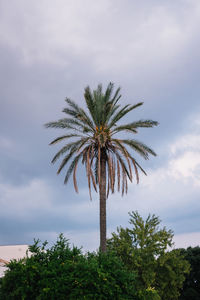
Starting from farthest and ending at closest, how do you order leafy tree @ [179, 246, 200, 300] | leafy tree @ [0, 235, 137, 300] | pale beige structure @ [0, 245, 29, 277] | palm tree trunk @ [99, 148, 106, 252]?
leafy tree @ [179, 246, 200, 300] → pale beige structure @ [0, 245, 29, 277] → palm tree trunk @ [99, 148, 106, 252] → leafy tree @ [0, 235, 137, 300]

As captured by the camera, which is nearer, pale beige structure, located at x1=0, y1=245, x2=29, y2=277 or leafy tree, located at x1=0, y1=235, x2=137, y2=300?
leafy tree, located at x1=0, y1=235, x2=137, y2=300

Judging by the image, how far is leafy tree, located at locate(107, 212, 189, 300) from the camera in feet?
89.5

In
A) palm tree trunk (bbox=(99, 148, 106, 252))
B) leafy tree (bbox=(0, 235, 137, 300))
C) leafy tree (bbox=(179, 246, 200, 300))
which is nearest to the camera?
leafy tree (bbox=(0, 235, 137, 300))

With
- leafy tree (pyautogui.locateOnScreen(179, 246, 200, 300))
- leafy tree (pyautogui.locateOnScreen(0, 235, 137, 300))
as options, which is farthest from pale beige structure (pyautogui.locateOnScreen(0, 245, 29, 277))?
leafy tree (pyautogui.locateOnScreen(0, 235, 137, 300))

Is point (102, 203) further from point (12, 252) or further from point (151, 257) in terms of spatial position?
point (12, 252)

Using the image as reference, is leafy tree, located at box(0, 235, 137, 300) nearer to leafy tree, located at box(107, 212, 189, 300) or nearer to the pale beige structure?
leafy tree, located at box(107, 212, 189, 300)

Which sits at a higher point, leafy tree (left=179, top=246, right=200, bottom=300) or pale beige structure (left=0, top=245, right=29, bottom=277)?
pale beige structure (left=0, top=245, right=29, bottom=277)

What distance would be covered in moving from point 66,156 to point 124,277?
13.2 meters

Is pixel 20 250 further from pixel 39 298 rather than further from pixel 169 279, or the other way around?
pixel 39 298

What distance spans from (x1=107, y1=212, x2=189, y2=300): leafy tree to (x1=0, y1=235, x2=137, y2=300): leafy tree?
12336mm

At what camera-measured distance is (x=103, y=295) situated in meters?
13.5

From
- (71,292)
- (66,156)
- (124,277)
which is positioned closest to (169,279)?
(66,156)

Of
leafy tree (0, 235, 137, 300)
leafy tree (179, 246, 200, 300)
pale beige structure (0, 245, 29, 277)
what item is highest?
pale beige structure (0, 245, 29, 277)

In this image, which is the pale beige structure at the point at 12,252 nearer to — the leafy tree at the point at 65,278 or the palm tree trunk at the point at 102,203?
the palm tree trunk at the point at 102,203
